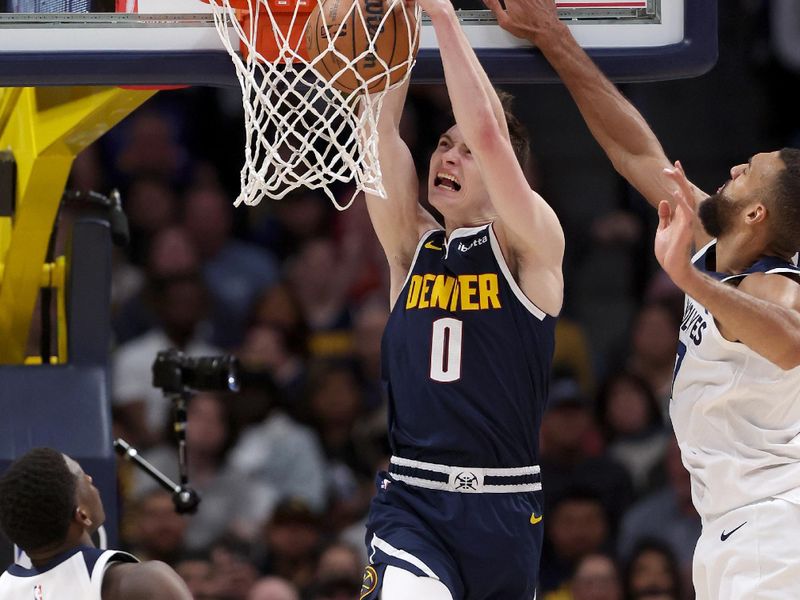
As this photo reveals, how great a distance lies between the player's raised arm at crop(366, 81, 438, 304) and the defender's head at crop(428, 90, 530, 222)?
Result: 0.09 meters

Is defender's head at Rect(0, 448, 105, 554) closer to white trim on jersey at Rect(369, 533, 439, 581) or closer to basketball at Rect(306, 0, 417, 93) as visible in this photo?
white trim on jersey at Rect(369, 533, 439, 581)

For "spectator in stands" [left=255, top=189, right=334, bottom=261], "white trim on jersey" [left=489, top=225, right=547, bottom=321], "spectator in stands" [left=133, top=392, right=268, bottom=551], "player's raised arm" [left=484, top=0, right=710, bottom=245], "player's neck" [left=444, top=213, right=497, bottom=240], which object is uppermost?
"player's raised arm" [left=484, top=0, right=710, bottom=245]

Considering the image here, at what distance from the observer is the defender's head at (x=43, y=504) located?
3.62m

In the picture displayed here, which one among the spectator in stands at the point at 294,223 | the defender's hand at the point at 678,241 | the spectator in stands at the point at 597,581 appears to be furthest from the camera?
the spectator in stands at the point at 294,223

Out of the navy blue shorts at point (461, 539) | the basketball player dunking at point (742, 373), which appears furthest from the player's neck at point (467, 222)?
the navy blue shorts at point (461, 539)

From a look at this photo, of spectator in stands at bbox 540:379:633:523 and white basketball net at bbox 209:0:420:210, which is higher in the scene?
white basketball net at bbox 209:0:420:210

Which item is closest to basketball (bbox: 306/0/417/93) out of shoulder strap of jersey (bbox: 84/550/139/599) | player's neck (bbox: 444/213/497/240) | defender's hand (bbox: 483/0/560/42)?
defender's hand (bbox: 483/0/560/42)

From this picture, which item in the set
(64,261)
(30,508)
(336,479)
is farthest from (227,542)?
(30,508)

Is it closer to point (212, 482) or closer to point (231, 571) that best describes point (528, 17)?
point (231, 571)

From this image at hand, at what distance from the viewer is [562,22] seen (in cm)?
390

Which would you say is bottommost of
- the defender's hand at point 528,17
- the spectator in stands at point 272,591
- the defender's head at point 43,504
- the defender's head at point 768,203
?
the spectator in stands at point 272,591

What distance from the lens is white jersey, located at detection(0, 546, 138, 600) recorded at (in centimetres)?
356

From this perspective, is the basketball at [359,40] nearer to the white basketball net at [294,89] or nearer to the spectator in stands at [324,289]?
the white basketball net at [294,89]

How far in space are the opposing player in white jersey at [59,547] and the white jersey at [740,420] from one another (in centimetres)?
153
